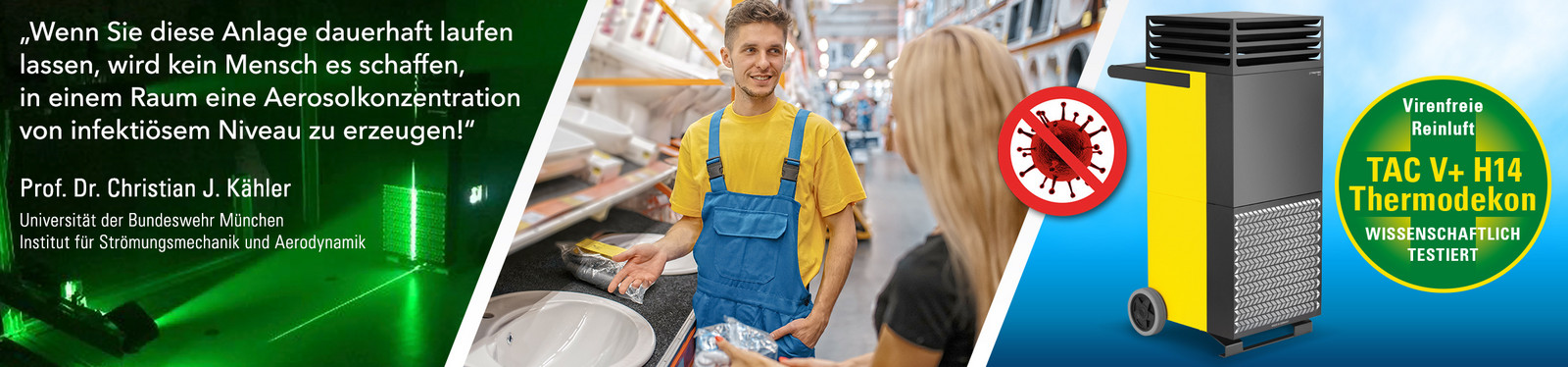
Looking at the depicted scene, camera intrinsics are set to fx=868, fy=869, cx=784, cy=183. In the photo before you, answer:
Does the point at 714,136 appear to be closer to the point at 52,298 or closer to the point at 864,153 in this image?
the point at 864,153

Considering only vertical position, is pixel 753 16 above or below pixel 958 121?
above

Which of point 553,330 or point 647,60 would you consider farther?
point 553,330

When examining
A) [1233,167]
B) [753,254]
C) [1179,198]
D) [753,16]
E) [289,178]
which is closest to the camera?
[753,16]

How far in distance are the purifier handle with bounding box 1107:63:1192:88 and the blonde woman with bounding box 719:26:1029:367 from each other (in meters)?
0.33

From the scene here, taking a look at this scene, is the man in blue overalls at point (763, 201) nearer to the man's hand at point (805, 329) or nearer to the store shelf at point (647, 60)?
the man's hand at point (805, 329)

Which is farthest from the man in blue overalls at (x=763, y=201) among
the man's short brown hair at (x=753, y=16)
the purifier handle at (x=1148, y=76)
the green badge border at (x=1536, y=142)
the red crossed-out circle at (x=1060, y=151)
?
the green badge border at (x=1536, y=142)

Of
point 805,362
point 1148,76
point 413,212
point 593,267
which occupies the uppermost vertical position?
point 1148,76

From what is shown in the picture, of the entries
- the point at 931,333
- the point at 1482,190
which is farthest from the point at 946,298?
the point at 1482,190

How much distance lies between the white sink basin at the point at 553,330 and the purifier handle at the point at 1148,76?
1.22 m

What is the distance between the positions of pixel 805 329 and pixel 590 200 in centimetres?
55

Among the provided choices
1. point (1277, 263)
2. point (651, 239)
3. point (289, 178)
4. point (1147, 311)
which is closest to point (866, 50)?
point (651, 239)

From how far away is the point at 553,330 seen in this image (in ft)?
6.71

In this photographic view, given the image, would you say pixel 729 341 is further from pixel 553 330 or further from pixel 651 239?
pixel 553 330

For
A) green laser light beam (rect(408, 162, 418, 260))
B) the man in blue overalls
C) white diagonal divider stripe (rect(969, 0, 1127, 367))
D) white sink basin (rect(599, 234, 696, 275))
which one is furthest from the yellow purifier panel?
green laser light beam (rect(408, 162, 418, 260))
